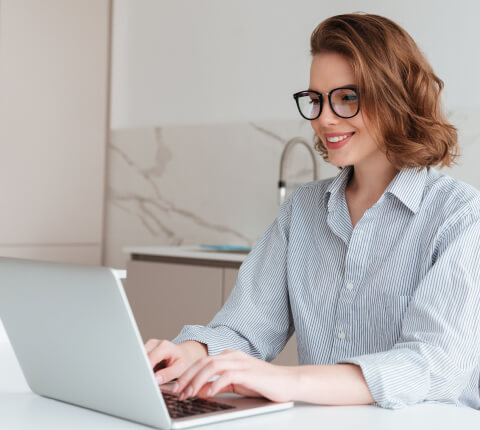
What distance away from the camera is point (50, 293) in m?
0.99

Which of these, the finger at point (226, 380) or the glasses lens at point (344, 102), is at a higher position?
the glasses lens at point (344, 102)

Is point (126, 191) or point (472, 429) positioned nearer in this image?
point (472, 429)

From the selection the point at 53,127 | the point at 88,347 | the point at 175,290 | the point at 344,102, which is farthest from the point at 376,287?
the point at 53,127

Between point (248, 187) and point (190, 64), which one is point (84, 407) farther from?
point (190, 64)

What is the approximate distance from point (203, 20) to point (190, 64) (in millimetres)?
241

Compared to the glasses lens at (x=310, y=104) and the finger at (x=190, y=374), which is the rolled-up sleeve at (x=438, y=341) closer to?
the finger at (x=190, y=374)

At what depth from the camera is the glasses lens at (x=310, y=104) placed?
148cm

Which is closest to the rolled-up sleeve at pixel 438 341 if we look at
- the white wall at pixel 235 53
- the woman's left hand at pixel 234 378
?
the woman's left hand at pixel 234 378

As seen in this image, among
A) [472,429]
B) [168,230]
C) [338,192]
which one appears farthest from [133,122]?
[472,429]

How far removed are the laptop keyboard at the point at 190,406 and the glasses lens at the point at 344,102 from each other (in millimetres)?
636

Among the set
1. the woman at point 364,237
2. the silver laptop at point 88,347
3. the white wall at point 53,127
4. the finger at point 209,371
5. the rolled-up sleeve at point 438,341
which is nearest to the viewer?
the silver laptop at point 88,347

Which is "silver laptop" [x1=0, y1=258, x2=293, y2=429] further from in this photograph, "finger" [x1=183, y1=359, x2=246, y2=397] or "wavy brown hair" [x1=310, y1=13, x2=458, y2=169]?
"wavy brown hair" [x1=310, y1=13, x2=458, y2=169]

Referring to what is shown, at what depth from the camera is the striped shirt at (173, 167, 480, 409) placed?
47.9 inches

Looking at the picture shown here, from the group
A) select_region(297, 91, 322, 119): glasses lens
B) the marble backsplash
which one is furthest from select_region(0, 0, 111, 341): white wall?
select_region(297, 91, 322, 119): glasses lens
